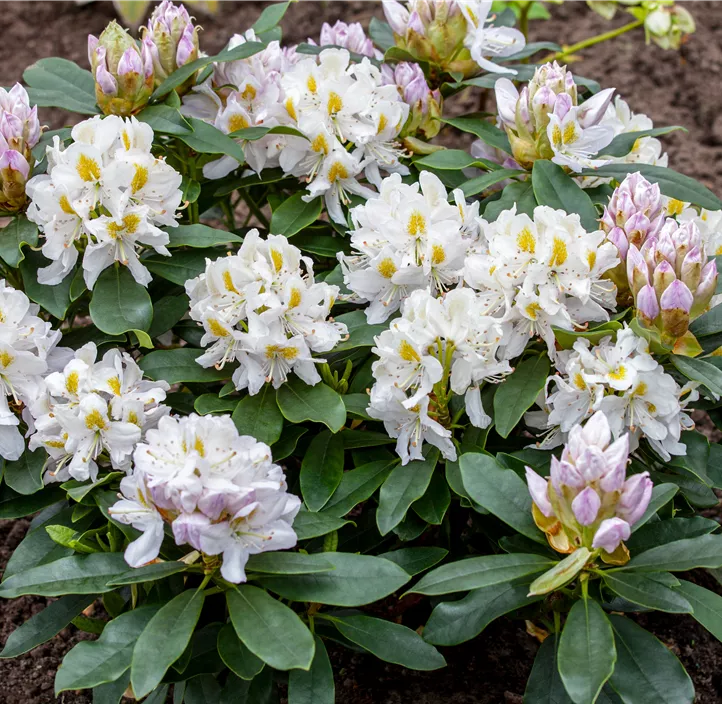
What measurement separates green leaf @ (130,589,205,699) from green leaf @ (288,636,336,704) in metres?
0.22

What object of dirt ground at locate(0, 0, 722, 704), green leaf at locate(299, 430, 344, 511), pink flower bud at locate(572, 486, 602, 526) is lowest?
dirt ground at locate(0, 0, 722, 704)

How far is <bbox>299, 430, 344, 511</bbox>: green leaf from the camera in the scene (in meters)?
1.71

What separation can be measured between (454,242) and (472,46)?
0.66 meters

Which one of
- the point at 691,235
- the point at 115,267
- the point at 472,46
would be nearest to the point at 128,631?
the point at 115,267

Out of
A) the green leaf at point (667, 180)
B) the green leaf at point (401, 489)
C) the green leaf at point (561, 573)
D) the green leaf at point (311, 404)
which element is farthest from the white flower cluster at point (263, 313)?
the green leaf at point (667, 180)

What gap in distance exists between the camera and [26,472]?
1808 mm

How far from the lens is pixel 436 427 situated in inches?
65.6

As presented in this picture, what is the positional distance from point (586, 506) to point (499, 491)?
189mm

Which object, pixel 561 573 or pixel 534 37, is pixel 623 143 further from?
pixel 534 37

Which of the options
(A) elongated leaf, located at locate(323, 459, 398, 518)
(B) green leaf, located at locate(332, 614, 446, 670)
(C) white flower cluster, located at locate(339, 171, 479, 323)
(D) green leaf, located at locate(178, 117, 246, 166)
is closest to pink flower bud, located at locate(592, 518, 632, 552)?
(B) green leaf, located at locate(332, 614, 446, 670)

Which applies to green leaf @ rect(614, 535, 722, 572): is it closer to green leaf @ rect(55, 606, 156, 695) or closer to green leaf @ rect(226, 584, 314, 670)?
green leaf @ rect(226, 584, 314, 670)

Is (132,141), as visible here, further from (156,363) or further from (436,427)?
(436,427)

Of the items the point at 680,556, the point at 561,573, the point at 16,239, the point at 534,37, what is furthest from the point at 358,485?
the point at 534,37

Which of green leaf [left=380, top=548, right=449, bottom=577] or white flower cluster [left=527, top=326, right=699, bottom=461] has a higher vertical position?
white flower cluster [left=527, top=326, right=699, bottom=461]
